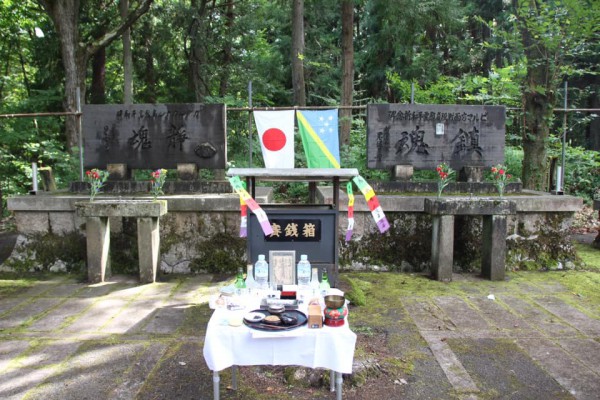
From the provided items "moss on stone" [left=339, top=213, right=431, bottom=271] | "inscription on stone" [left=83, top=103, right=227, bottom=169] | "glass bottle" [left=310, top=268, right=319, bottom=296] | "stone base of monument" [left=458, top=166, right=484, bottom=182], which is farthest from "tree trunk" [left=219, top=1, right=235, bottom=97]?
"glass bottle" [left=310, top=268, right=319, bottom=296]

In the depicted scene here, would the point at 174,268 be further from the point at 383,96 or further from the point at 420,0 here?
the point at 383,96

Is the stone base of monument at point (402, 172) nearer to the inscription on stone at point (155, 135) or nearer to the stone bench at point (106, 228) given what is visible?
the inscription on stone at point (155, 135)

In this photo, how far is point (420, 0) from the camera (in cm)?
1347

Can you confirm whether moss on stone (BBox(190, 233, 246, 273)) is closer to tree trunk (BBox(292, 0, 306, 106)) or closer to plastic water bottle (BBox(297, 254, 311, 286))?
plastic water bottle (BBox(297, 254, 311, 286))

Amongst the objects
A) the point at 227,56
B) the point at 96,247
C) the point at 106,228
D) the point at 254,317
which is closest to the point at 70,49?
the point at 227,56

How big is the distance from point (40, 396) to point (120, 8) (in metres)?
13.9

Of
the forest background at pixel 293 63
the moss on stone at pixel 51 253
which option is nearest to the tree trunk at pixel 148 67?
the forest background at pixel 293 63

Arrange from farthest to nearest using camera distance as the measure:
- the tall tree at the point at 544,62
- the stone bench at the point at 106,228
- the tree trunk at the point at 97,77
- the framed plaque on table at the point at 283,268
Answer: the tree trunk at the point at 97,77, the tall tree at the point at 544,62, the stone bench at the point at 106,228, the framed plaque on table at the point at 283,268

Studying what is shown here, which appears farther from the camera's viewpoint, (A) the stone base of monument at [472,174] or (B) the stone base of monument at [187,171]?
(A) the stone base of monument at [472,174]

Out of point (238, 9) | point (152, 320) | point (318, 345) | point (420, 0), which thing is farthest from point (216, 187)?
point (238, 9)

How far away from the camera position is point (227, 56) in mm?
16344

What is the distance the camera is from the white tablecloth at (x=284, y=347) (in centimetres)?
266

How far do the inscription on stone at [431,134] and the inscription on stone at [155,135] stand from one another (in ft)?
8.70

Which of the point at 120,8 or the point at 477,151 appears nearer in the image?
the point at 477,151
